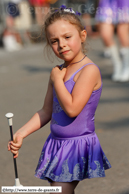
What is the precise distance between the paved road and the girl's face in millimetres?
329

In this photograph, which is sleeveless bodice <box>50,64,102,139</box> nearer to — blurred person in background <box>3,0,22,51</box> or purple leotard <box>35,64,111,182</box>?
purple leotard <box>35,64,111,182</box>

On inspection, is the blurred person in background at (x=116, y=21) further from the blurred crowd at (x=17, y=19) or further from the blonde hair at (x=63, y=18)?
the blurred crowd at (x=17, y=19)

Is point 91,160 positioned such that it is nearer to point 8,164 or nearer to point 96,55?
point 8,164

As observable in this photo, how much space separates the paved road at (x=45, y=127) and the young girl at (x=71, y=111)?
0.34m

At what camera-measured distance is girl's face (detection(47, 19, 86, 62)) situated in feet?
7.02

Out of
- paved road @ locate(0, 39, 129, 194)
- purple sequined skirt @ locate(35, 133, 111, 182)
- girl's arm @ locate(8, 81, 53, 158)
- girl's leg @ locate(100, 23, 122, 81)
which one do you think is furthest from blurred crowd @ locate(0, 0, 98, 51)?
purple sequined skirt @ locate(35, 133, 111, 182)

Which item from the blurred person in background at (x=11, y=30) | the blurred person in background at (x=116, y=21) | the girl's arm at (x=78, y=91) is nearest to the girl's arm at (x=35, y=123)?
the girl's arm at (x=78, y=91)

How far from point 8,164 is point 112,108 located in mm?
1952

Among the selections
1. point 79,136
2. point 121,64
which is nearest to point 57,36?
point 79,136

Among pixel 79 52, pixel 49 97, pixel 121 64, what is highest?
pixel 79 52

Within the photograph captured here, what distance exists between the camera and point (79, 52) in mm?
2236

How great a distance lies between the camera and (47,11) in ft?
37.2

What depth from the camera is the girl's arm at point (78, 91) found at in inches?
81.7

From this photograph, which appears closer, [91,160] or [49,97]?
[91,160]
